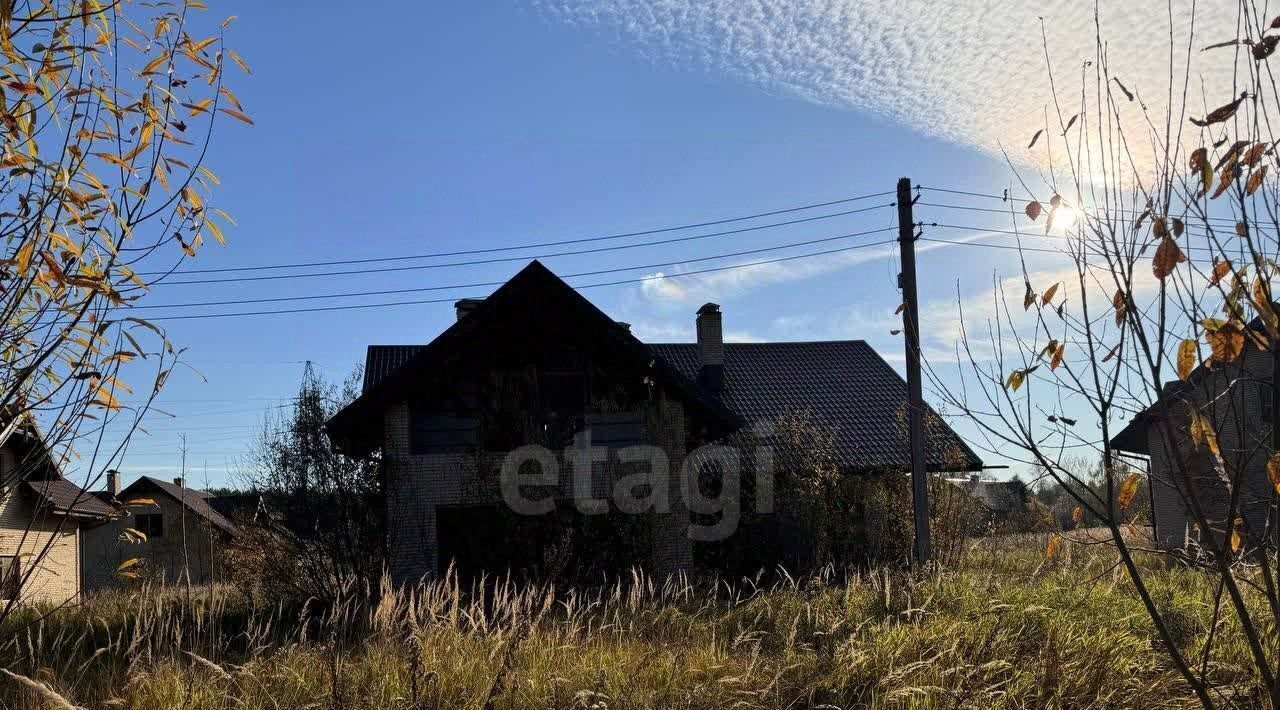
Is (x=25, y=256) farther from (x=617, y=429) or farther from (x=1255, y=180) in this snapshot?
(x=617, y=429)

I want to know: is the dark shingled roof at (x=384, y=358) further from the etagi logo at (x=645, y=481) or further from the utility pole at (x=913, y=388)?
the utility pole at (x=913, y=388)

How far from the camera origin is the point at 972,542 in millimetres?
16047

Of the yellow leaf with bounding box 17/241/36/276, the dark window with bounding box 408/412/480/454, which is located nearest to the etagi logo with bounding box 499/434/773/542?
the dark window with bounding box 408/412/480/454

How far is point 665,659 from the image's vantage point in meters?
6.48

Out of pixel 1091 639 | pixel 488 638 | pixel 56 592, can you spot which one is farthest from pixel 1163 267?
pixel 56 592

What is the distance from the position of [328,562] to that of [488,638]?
28.3 ft

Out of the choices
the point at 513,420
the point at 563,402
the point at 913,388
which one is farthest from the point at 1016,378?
the point at 563,402

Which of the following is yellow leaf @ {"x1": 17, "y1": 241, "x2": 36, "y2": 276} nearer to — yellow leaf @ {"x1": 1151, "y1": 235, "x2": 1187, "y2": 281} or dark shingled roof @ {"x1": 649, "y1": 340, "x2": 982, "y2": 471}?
yellow leaf @ {"x1": 1151, "y1": 235, "x2": 1187, "y2": 281}

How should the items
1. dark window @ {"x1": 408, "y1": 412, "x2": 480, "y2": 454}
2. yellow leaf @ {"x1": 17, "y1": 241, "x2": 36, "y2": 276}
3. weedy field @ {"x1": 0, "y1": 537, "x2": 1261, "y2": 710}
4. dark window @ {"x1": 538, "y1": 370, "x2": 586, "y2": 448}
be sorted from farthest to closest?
1. dark window @ {"x1": 408, "y1": 412, "x2": 480, "y2": 454}
2. dark window @ {"x1": 538, "y1": 370, "x2": 586, "y2": 448}
3. weedy field @ {"x1": 0, "y1": 537, "x2": 1261, "y2": 710}
4. yellow leaf @ {"x1": 17, "y1": 241, "x2": 36, "y2": 276}

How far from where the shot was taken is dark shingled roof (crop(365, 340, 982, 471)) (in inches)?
838

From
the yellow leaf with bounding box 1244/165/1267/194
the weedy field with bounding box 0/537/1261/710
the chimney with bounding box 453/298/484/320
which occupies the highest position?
the chimney with bounding box 453/298/484/320

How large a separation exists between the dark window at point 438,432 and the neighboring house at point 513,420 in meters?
0.02

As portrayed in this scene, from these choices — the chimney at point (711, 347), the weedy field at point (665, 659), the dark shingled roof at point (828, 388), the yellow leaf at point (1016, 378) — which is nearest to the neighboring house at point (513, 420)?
the dark shingled roof at point (828, 388)

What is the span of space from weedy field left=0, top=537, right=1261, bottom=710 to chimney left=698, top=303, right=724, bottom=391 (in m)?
14.2
